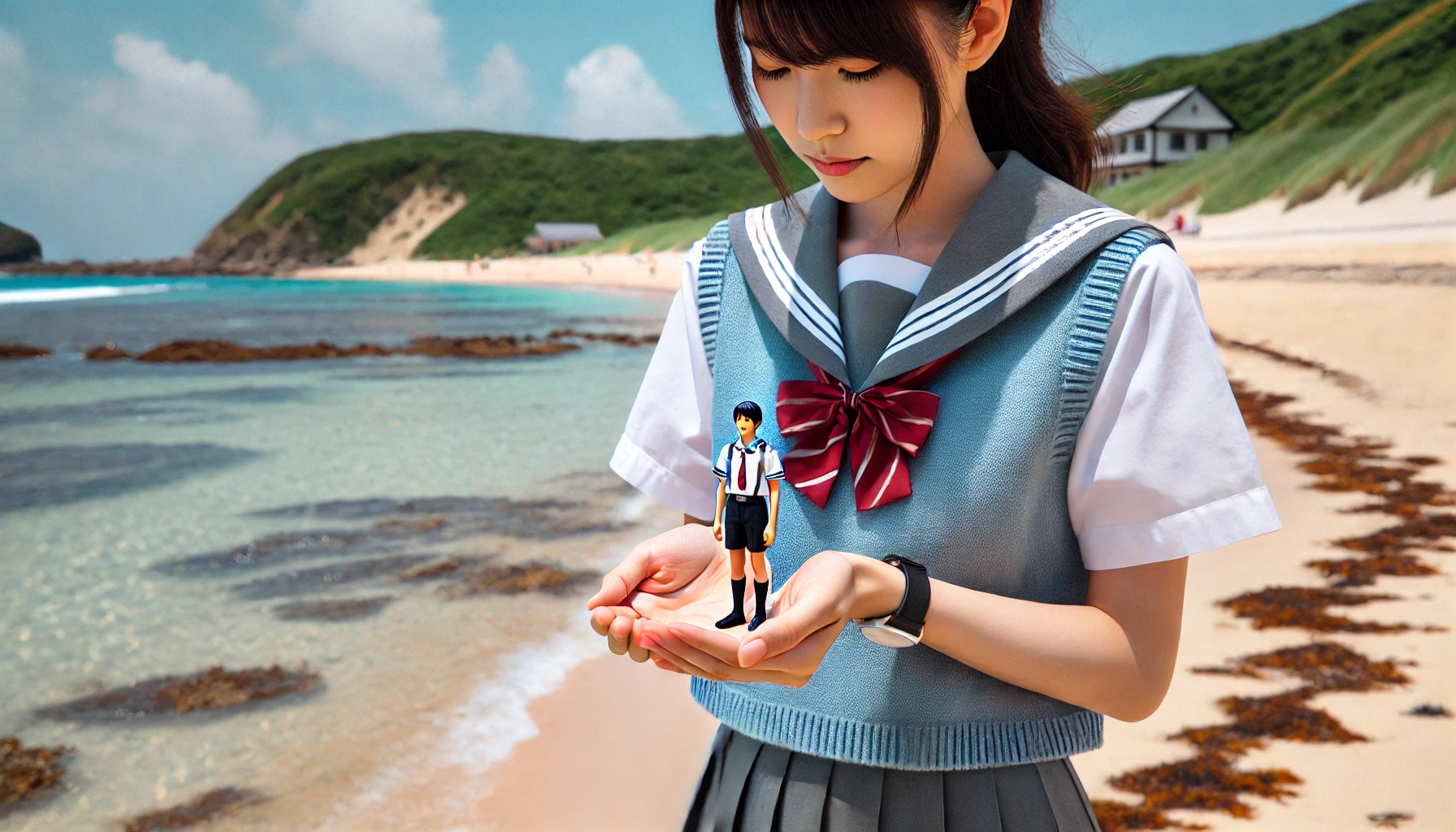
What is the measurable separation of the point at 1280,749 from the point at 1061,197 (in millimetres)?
2804

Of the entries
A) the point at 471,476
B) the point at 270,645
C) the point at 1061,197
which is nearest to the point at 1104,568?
the point at 1061,197

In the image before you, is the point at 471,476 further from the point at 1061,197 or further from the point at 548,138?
the point at 548,138

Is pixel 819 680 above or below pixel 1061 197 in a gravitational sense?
below

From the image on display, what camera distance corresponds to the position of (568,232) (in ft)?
192

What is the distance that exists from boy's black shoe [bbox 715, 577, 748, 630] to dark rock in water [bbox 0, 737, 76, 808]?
12.8 ft

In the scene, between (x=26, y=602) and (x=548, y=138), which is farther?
(x=548, y=138)

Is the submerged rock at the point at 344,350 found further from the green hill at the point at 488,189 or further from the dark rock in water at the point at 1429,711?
the green hill at the point at 488,189

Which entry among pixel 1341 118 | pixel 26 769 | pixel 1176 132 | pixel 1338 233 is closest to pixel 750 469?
pixel 26 769

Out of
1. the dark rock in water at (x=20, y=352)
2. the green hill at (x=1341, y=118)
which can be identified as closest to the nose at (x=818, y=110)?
the green hill at (x=1341, y=118)

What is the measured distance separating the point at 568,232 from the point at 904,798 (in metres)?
59.2

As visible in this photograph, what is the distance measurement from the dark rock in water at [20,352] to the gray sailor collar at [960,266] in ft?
71.8

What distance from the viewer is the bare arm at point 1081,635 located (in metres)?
0.98

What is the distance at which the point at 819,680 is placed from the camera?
3.57ft

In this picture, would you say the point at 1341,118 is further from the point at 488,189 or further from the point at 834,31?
the point at 488,189
